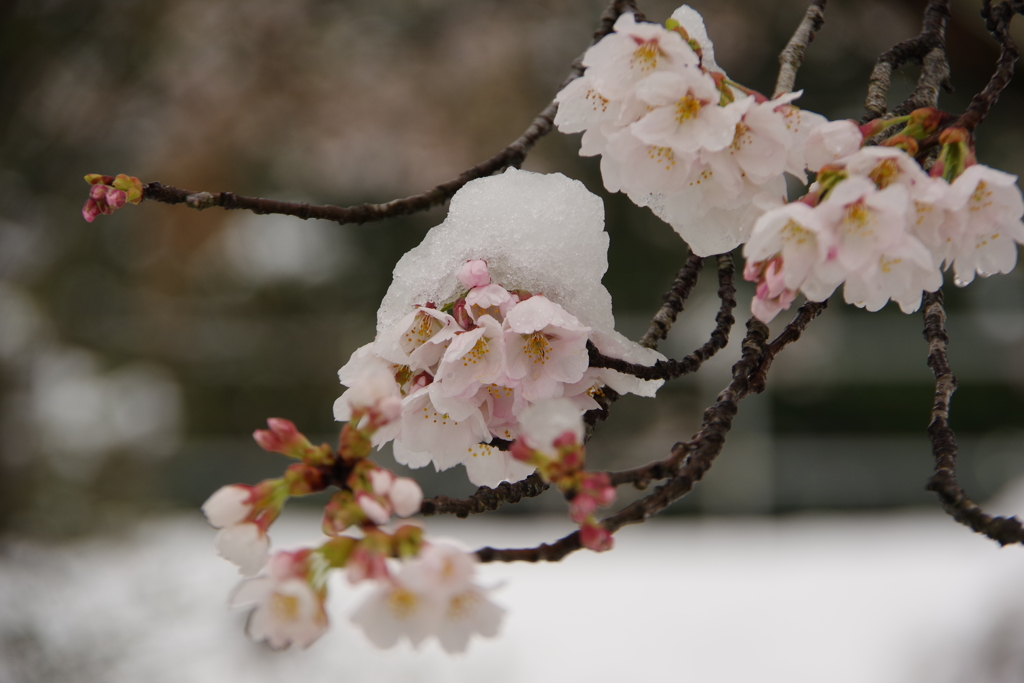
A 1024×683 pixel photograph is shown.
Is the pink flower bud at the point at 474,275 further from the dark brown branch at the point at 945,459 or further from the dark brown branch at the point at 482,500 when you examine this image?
the dark brown branch at the point at 945,459

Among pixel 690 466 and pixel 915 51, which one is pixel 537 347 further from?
pixel 915 51

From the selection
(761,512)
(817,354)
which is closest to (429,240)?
(761,512)

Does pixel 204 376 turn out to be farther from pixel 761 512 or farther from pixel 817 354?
pixel 817 354

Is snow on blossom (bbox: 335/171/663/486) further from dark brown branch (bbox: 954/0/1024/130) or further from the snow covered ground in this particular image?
the snow covered ground

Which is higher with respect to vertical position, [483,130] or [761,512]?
[483,130]

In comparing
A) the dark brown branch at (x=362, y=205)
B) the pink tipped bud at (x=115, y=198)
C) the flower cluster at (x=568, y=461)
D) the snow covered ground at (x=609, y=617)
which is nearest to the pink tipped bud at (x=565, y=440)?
the flower cluster at (x=568, y=461)

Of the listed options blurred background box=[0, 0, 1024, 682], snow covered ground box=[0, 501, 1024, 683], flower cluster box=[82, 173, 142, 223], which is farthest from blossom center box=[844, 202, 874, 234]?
snow covered ground box=[0, 501, 1024, 683]
